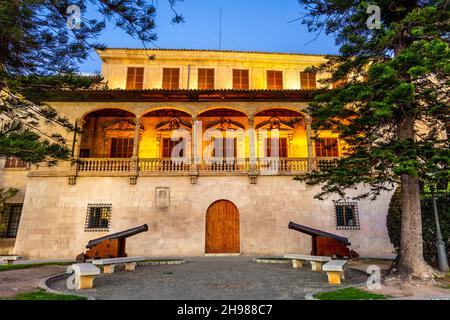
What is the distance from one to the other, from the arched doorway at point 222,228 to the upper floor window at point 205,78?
361 inches

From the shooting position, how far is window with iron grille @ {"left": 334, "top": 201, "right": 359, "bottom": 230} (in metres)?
16.0

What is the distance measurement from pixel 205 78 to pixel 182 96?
4089 mm

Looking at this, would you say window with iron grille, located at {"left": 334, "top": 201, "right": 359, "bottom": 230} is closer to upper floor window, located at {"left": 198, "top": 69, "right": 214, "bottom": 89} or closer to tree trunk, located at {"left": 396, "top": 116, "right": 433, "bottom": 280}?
tree trunk, located at {"left": 396, "top": 116, "right": 433, "bottom": 280}

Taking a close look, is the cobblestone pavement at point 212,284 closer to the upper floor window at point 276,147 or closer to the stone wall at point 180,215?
the stone wall at point 180,215

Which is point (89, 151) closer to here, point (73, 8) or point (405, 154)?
point (73, 8)

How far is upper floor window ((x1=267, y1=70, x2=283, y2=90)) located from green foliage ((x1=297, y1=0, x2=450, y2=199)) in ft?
36.6

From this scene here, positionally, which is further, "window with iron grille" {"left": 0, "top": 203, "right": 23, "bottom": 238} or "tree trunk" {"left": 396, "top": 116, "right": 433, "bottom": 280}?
"window with iron grille" {"left": 0, "top": 203, "right": 23, "bottom": 238}

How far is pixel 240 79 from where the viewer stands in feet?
68.7

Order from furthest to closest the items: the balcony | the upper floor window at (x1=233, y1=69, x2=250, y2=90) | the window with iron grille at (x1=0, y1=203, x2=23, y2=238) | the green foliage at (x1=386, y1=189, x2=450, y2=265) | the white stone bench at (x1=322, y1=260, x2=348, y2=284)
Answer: the upper floor window at (x1=233, y1=69, x2=250, y2=90)
the window with iron grille at (x1=0, y1=203, x2=23, y2=238)
the balcony
the green foliage at (x1=386, y1=189, x2=450, y2=265)
the white stone bench at (x1=322, y1=260, x2=348, y2=284)

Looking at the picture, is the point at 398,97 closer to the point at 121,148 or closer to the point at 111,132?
the point at 121,148

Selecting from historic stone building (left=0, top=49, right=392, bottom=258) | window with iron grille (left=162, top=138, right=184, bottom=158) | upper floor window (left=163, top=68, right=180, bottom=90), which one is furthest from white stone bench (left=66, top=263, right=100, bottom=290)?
upper floor window (left=163, top=68, right=180, bottom=90)

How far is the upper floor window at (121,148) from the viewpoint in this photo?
19.6 metres

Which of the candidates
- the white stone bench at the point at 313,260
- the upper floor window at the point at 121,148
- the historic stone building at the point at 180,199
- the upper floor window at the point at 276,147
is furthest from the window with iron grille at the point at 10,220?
the white stone bench at the point at 313,260

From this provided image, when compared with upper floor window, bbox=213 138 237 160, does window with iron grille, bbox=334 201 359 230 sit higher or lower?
lower
